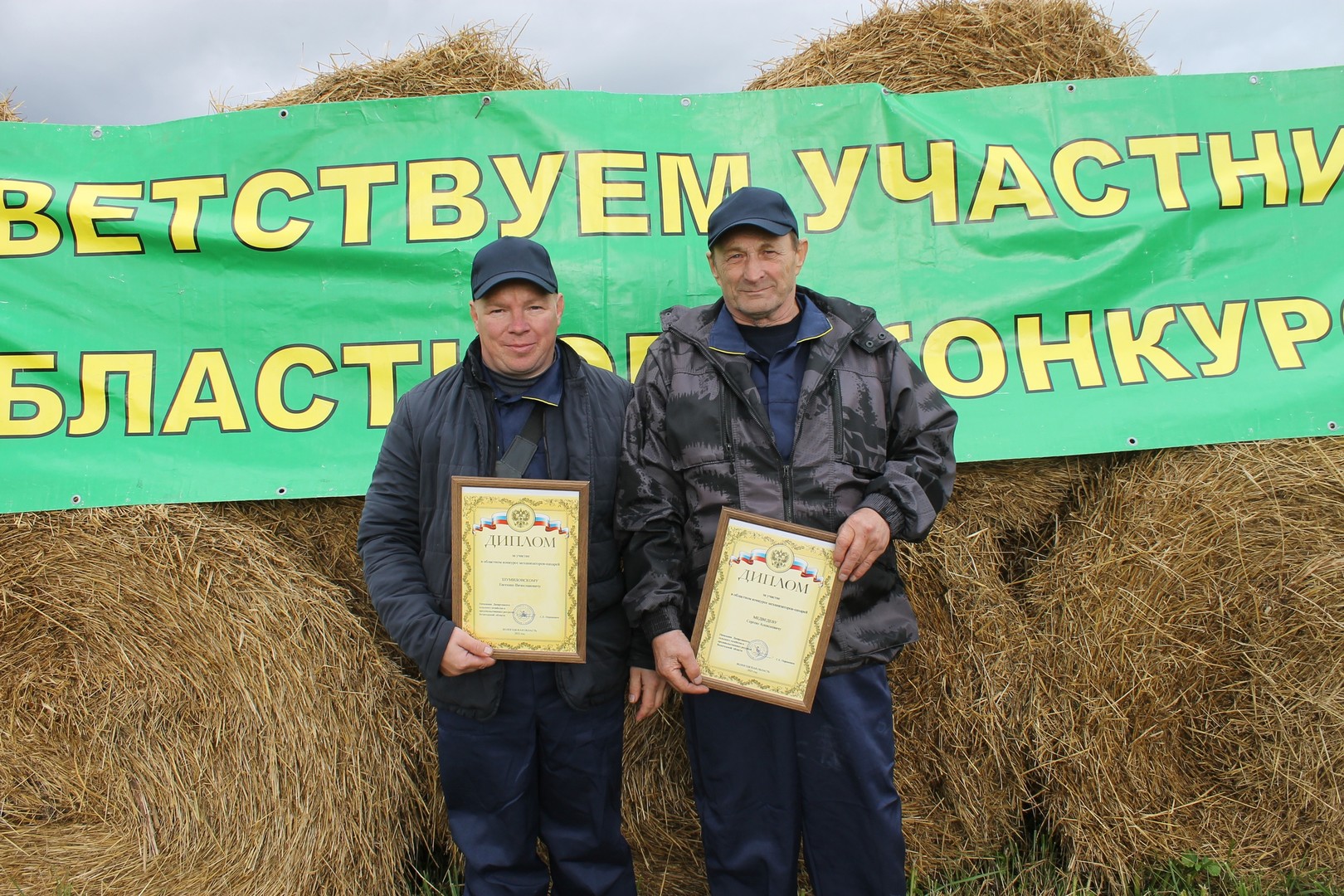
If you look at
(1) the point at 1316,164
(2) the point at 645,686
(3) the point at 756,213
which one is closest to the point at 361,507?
(2) the point at 645,686

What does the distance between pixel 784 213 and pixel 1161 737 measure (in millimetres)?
2173

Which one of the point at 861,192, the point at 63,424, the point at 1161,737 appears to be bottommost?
the point at 1161,737

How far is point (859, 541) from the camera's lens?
1.93m

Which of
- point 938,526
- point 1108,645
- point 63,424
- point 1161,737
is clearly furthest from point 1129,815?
point 63,424

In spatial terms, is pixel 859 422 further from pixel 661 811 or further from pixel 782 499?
pixel 661 811

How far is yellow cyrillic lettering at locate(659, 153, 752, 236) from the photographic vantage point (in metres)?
3.06

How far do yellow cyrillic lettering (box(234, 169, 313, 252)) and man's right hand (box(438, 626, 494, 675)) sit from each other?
1.82m

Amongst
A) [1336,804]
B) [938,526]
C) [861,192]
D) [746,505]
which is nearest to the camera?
[746,505]

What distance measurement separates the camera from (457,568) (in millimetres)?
2035

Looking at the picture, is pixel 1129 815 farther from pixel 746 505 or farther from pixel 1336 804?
pixel 746 505

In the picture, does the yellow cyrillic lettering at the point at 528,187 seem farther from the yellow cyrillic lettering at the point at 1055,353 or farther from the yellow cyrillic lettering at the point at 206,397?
the yellow cyrillic lettering at the point at 1055,353

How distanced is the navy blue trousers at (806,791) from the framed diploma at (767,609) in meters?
0.15

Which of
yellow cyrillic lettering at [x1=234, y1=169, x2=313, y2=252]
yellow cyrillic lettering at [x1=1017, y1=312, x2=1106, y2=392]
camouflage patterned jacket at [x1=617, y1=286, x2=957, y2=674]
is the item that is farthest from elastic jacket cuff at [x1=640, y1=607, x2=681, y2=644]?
yellow cyrillic lettering at [x1=234, y1=169, x2=313, y2=252]

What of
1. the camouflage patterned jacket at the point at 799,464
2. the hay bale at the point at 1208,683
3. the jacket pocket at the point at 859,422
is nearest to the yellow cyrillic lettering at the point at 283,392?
the camouflage patterned jacket at the point at 799,464
